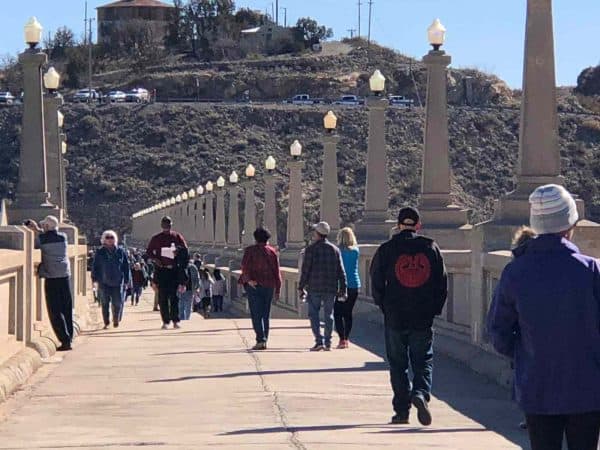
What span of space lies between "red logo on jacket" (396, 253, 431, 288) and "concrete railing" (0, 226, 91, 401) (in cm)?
359

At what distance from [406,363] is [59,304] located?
700cm

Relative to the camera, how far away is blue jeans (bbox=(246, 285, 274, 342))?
18719 millimetres

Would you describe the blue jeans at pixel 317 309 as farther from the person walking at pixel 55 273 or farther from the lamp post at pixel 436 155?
the lamp post at pixel 436 155

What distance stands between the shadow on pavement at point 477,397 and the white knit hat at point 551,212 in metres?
3.80

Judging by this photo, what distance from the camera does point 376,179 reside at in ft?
94.9

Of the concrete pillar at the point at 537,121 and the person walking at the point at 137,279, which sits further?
the person walking at the point at 137,279

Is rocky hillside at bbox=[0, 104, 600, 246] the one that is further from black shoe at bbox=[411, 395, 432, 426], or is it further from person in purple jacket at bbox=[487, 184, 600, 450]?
person in purple jacket at bbox=[487, 184, 600, 450]

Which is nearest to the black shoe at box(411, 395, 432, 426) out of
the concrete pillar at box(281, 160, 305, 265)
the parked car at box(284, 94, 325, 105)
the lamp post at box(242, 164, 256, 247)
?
the concrete pillar at box(281, 160, 305, 265)

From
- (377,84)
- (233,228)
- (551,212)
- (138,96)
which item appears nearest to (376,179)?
(377,84)

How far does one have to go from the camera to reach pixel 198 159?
126 meters

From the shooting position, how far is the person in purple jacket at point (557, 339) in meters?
7.25

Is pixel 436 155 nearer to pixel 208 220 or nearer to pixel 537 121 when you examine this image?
pixel 537 121

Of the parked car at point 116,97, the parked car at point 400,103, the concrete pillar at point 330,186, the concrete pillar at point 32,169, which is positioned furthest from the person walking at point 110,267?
the parked car at point 116,97

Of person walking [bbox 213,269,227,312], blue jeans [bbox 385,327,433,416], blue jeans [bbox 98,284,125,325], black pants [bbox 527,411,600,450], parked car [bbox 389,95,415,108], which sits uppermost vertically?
parked car [bbox 389,95,415,108]
